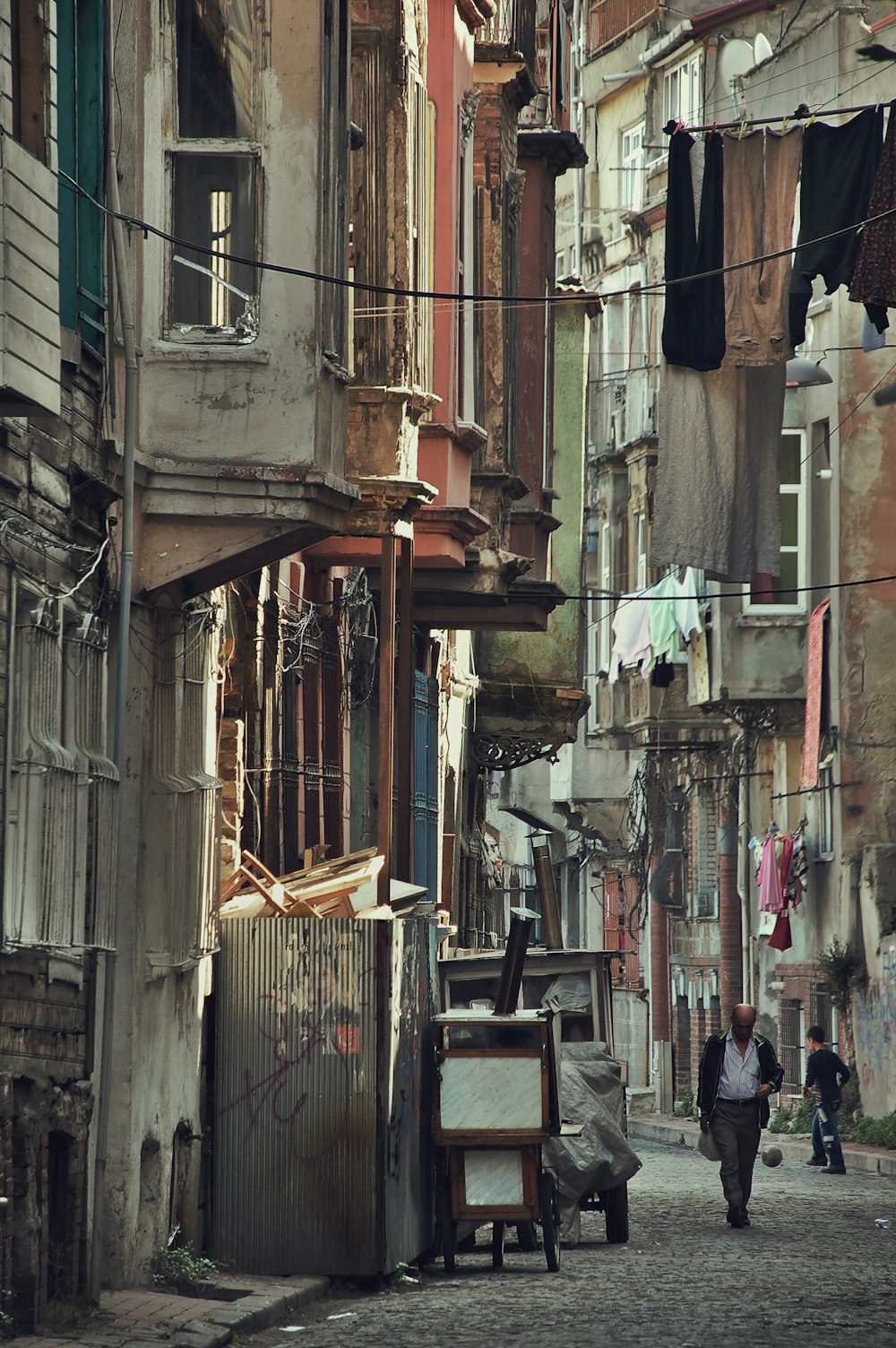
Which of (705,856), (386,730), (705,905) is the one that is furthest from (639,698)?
(386,730)

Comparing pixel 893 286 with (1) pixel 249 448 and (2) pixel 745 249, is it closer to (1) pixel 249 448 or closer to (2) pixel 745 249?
(2) pixel 745 249

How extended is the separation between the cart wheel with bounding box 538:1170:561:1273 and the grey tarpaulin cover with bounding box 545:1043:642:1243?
1.60 m

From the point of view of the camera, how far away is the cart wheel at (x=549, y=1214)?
15906mm

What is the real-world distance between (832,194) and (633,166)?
33027 mm

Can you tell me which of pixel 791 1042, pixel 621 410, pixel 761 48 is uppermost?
pixel 761 48

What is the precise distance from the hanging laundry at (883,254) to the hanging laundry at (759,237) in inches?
59.4

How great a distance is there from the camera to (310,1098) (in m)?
15.0

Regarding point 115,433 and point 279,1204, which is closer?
point 115,433

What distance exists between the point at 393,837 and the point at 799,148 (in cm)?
721

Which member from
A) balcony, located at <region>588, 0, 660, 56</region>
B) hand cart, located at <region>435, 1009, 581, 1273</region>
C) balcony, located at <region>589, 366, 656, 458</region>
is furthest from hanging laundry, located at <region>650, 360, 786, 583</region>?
balcony, located at <region>588, 0, 660, 56</region>

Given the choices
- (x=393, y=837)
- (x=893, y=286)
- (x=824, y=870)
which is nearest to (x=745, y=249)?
(x=893, y=286)

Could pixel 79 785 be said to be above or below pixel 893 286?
below

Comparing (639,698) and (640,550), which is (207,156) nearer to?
(639,698)

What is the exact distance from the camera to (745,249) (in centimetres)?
2231
